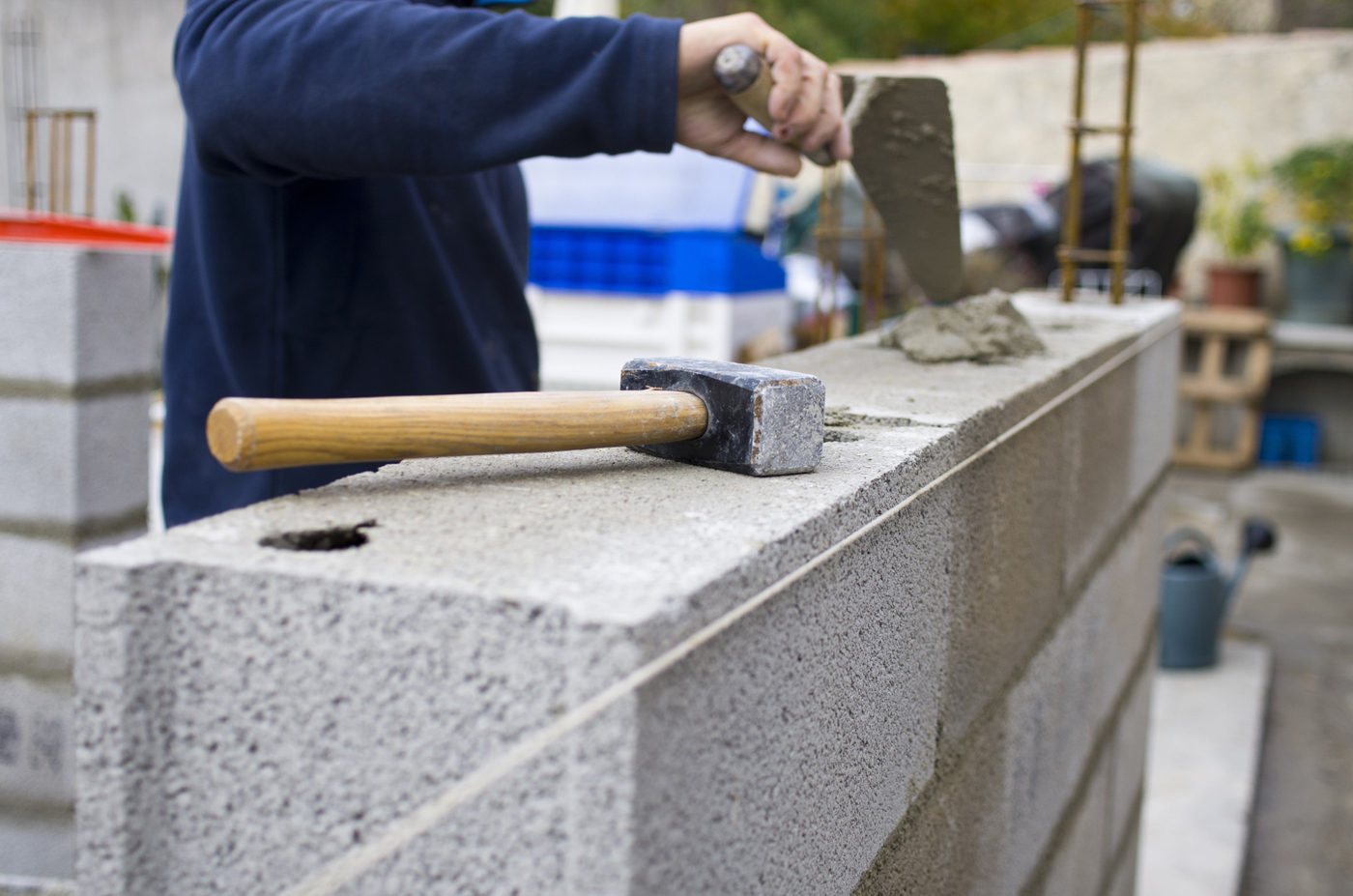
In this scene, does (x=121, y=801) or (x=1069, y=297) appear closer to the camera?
(x=121, y=801)

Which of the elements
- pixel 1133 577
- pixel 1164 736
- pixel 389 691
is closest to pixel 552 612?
pixel 389 691

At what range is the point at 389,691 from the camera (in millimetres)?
673

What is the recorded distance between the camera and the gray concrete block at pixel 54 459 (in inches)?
87.4

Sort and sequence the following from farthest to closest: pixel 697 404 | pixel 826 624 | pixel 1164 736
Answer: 1. pixel 1164 736
2. pixel 697 404
3. pixel 826 624

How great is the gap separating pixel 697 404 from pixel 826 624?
245 mm

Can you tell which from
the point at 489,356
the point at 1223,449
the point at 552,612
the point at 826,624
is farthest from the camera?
the point at 1223,449

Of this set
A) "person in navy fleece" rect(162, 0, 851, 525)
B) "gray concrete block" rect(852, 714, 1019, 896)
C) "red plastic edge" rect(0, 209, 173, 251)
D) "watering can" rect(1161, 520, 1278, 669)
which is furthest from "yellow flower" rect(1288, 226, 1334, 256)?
"person in navy fleece" rect(162, 0, 851, 525)

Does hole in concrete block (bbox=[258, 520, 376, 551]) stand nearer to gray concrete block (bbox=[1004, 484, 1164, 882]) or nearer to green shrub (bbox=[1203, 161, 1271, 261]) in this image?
gray concrete block (bbox=[1004, 484, 1164, 882])

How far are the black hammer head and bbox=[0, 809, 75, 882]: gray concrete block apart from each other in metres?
1.82

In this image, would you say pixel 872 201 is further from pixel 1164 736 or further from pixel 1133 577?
pixel 1164 736

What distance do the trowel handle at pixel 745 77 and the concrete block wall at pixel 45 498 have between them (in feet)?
5.00

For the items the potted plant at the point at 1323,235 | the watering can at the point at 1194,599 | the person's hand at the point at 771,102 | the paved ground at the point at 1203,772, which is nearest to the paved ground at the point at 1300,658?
the paved ground at the point at 1203,772

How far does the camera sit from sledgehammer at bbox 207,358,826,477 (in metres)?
0.78

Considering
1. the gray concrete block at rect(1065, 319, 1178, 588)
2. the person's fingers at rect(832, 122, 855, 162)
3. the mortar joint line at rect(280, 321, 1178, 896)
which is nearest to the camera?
the mortar joint line at rect(280, 321, 1178, 896)
